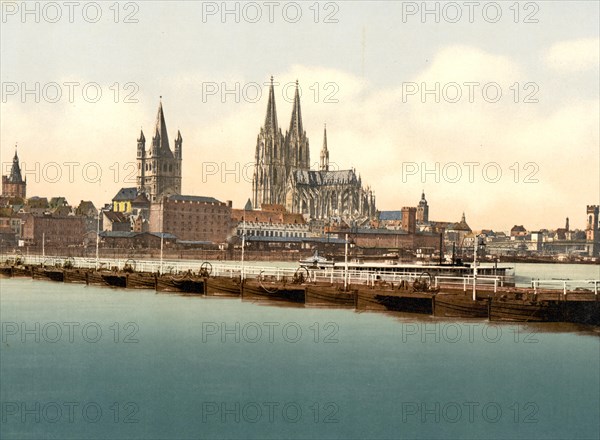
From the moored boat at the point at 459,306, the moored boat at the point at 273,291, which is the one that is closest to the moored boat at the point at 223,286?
the moored boat at the point at 273,291

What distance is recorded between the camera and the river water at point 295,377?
91.8 ft

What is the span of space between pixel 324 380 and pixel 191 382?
19.0ft

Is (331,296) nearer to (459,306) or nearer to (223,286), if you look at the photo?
(459,306)

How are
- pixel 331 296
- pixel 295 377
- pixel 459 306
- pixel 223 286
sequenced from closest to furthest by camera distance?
1. pixel 295 377
2. pixel 459 306
3. pixel 331 296
4. pixel 223 286

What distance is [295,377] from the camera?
35.7 metres

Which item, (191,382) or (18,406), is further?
(191,382)

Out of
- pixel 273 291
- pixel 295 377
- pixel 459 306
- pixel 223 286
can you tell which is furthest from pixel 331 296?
pixel 295 377

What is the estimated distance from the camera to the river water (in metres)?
28.0

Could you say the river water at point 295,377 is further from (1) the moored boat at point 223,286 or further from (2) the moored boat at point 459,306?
(1) the moored boat at point 223,286

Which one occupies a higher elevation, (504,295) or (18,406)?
(504,295)

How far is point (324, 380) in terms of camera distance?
34969mm

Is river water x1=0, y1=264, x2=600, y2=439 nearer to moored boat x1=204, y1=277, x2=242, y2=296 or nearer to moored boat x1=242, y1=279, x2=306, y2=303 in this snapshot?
moored boat x1=242, y1=279, x2=306, y2=303

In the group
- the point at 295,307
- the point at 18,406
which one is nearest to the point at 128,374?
the point at 18,406

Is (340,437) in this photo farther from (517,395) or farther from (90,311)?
(90,311)
